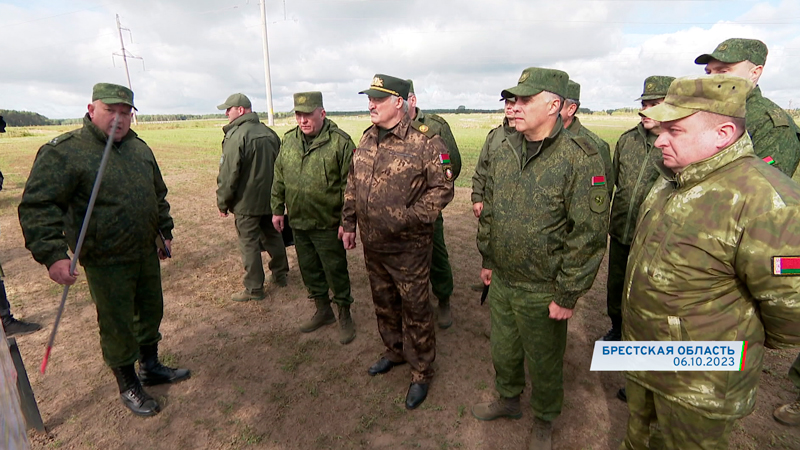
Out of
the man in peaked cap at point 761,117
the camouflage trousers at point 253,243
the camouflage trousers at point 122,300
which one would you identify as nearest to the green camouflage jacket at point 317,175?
the camouflage trousers at point 253,243

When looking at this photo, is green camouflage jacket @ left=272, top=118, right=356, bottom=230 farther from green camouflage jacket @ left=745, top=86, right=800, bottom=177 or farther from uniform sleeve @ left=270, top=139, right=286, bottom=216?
green camouflage jacket @ left=745, top=86, right=800, bottom=177

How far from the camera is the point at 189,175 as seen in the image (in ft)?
46.0

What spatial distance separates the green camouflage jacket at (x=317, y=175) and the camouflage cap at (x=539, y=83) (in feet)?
6.16

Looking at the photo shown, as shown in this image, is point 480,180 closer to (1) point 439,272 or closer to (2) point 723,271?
(1) point 439,272

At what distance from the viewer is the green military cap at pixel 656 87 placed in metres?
3.54

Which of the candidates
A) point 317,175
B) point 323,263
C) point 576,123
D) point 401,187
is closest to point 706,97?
point 401,187

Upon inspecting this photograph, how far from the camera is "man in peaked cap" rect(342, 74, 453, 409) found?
3.01 metres

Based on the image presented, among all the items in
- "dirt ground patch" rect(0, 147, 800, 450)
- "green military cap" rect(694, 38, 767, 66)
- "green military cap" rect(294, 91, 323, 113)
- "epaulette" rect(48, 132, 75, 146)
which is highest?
"green military cap" rect(694, 38, 767, 66)

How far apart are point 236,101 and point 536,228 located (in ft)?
14.2

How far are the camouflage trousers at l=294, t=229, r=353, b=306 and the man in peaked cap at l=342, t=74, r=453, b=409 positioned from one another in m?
0.82

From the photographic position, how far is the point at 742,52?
3020mm

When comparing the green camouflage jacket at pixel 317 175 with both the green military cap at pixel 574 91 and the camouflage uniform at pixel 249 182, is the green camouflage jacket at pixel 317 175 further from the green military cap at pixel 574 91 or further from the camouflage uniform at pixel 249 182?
the green military cap at pixel 574 91

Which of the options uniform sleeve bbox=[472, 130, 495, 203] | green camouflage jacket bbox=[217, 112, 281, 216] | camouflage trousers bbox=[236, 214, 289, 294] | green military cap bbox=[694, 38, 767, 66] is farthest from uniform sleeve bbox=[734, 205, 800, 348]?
camouflage trousers bbox=[236, 214, 289, 294]

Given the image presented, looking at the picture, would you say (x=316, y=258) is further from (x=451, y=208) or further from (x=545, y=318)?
(x=451, y=208)
